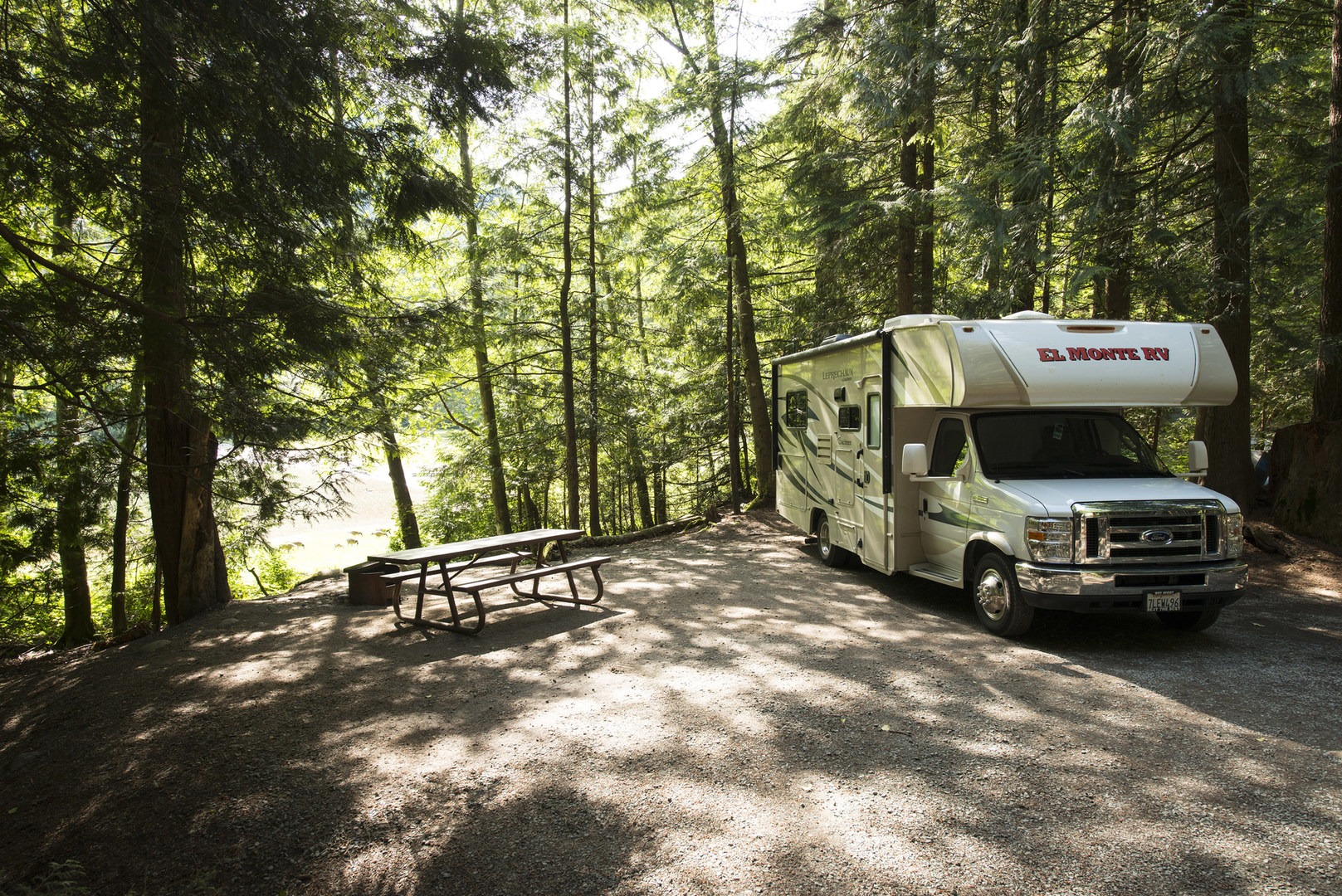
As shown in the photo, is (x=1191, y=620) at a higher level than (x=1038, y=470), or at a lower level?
lower

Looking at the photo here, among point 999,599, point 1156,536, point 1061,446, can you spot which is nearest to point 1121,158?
point 1061,446

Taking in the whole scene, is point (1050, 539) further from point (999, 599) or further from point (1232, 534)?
point (1232, 534)

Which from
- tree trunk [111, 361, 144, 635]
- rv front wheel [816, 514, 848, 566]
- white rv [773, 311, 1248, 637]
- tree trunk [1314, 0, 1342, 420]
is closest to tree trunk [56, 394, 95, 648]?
tree trunk [111, 361, 144, 635]

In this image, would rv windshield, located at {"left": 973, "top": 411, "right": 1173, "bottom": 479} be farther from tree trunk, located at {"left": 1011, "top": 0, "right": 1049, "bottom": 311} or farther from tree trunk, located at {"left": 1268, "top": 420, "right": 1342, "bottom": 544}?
tree trunk, located at {"left": 1268, "top": 420, "right": 1342, "bottom": 544}

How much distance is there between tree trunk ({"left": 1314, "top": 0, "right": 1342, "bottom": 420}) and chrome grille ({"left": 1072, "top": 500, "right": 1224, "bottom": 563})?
208 inches

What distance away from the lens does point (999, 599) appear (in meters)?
7.00

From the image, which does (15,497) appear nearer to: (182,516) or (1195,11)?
(182,516)

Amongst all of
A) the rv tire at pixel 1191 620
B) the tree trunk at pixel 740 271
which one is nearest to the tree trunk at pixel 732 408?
the tree trunk at pixel 740 271

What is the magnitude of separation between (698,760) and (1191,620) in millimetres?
5243

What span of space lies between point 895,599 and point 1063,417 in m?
2.66

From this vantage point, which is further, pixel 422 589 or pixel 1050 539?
pixel 422 589

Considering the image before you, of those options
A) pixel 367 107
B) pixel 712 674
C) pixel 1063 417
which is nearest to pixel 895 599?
pixel 1063 417

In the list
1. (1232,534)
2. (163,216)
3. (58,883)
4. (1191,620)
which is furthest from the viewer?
(1191,620)

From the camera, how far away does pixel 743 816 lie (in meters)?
3.81
